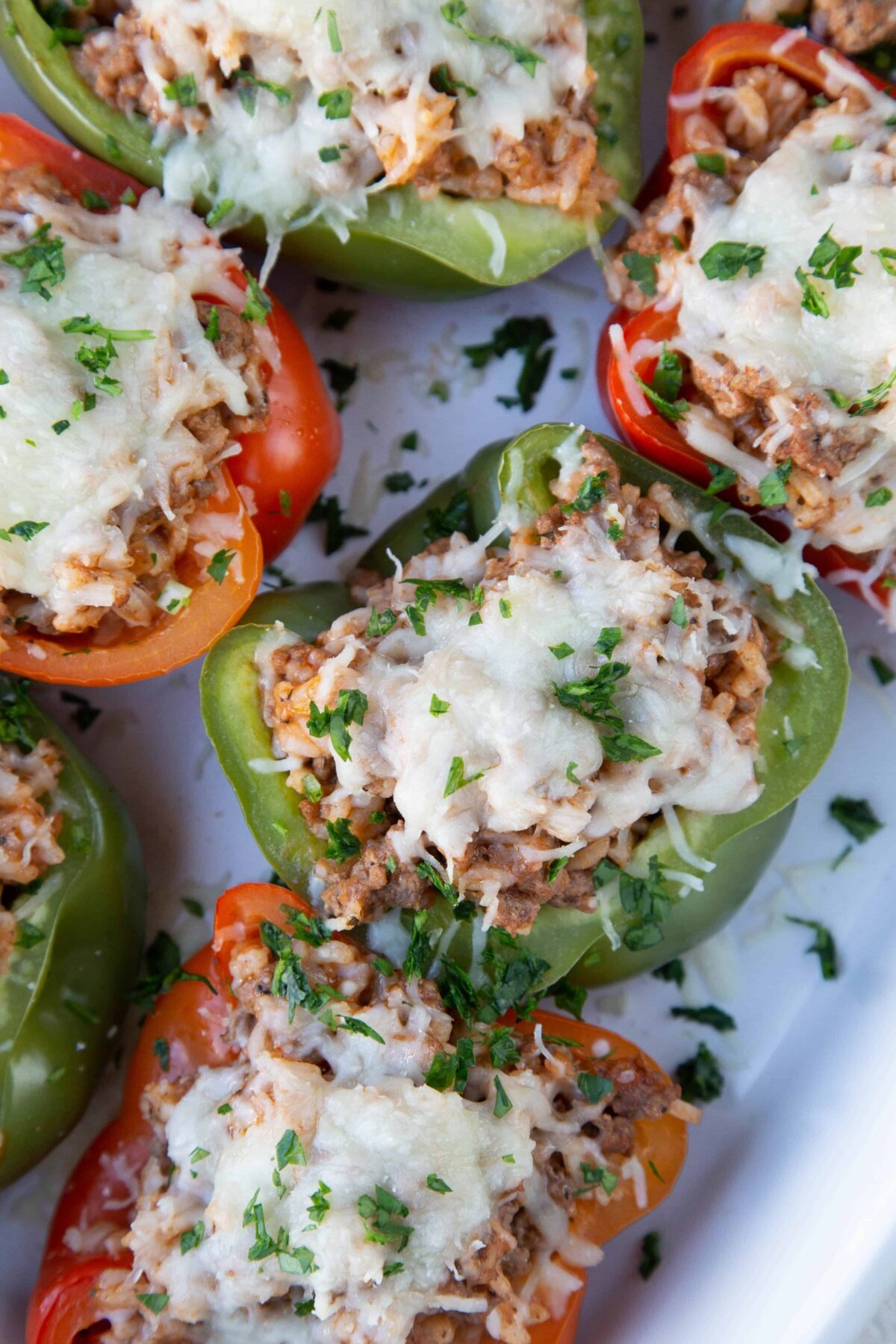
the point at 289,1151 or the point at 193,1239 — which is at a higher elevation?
the point at 289,1151

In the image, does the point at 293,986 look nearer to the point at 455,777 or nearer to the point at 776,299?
the point at 455,777

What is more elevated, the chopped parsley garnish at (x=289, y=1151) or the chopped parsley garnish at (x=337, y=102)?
the chopped parsley garnish at (x=337, y=102)

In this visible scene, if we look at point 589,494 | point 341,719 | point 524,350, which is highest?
point 589,494

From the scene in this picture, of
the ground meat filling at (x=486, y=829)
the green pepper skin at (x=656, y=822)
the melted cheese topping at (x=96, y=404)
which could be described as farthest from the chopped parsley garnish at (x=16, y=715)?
the ground meat filling at (x=486, y=829)

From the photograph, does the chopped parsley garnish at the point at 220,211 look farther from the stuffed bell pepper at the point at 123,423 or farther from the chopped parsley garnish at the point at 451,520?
the chopped parsley garnish at the point at 451,520

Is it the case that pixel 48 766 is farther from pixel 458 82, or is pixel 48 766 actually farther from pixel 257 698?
pixel 458 82

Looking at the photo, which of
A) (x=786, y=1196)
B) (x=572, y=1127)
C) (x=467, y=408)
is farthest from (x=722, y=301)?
(x=786, y=1196)

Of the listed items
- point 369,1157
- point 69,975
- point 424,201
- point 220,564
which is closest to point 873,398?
point 424,201

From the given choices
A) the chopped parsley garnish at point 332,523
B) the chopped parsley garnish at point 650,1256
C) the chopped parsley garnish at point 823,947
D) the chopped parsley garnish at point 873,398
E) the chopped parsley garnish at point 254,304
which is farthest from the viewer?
the chopped parsley garnish at point 332,523
